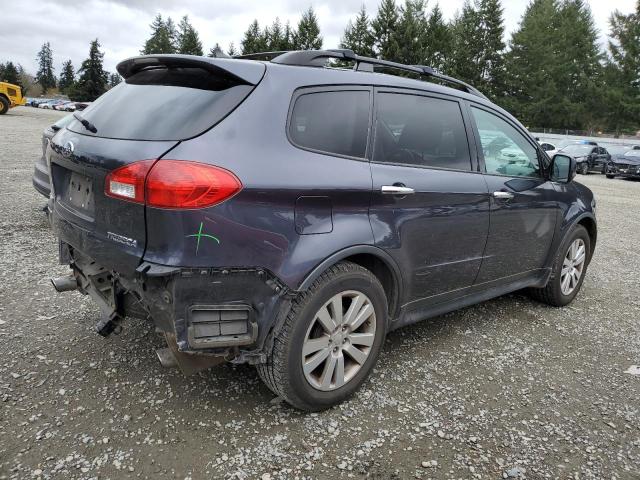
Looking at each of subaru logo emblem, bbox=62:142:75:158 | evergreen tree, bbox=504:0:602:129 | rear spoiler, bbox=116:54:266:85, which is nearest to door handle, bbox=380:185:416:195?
rear spoiler, bbox=116:54:266:85

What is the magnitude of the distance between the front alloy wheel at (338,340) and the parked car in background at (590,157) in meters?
24.1

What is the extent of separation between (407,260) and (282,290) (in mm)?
929

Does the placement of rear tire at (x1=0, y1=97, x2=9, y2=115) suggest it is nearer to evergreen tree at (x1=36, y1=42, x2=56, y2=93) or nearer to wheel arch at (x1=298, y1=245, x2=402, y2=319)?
wheel arch at (x1=298, y1=245, x2=402, y2=319)

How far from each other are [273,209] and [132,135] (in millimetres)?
790

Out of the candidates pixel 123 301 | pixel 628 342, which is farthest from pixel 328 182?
pixel 628 342

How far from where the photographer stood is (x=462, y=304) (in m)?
3.68

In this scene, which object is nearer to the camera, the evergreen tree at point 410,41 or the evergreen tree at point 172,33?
the evergreen tree at point 410,41

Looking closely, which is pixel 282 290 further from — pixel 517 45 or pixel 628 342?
pixel 517 45

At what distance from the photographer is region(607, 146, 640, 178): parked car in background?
22094 millimetres

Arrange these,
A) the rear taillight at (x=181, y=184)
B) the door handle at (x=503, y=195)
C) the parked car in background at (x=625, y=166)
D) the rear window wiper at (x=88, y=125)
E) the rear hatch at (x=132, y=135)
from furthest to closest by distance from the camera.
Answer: the parked car in background at (x=625, y=166) → the door handle at (x=503, y=195) → the rear window wiper at (x=88, y=125) → the rear hatch at (x=132, y=135) → the rear taillight at (x=181, y=184)

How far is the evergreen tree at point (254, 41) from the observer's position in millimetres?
62159

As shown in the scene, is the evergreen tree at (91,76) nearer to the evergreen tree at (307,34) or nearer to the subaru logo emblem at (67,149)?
the evergreen tree at (307,34)

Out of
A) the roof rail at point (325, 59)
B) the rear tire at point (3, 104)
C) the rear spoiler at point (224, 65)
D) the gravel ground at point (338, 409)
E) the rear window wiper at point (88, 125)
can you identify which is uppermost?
the roof rail at point (325, 59)

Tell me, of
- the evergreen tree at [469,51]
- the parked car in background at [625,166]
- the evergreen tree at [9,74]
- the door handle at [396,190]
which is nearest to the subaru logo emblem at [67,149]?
the door handle at [396,190]
